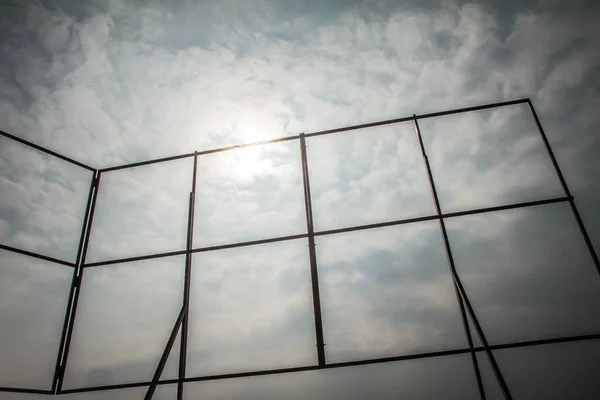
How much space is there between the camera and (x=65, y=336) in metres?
4.05

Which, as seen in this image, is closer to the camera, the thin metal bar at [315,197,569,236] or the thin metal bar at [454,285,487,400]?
the thin metal bar at [454,285,487,400]

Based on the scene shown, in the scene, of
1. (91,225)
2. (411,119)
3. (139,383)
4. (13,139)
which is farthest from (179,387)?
(411,119)

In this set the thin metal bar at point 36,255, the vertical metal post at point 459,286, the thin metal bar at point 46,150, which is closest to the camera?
the vertical metal post at point 459,286

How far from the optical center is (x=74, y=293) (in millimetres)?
4250

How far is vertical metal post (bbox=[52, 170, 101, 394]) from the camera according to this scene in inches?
153

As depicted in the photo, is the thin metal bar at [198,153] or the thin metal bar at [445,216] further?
the thin metal bar at [198,153]

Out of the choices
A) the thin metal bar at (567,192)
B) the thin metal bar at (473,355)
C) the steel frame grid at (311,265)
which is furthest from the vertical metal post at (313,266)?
the thin metal bar at (567,192)

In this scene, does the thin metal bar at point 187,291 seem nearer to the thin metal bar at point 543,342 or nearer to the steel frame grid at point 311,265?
the steel frame grid at point 311,265

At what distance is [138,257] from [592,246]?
18.8 feet

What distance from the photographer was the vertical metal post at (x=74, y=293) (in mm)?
3881

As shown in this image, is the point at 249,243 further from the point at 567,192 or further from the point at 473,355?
the point at 567,192

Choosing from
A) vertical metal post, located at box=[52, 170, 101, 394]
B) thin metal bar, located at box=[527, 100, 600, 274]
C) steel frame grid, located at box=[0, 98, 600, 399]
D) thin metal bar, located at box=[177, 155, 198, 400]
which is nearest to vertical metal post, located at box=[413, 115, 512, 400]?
steel frame grid, located at box=[0, 98, 600, 399]

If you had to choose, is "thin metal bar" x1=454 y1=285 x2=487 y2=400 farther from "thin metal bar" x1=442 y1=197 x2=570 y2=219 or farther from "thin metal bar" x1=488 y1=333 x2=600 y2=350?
"thin metal bar" x1=442 y1=197 x2=570 y2=219

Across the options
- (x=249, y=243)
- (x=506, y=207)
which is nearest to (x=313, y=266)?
(x=249, y=243)
